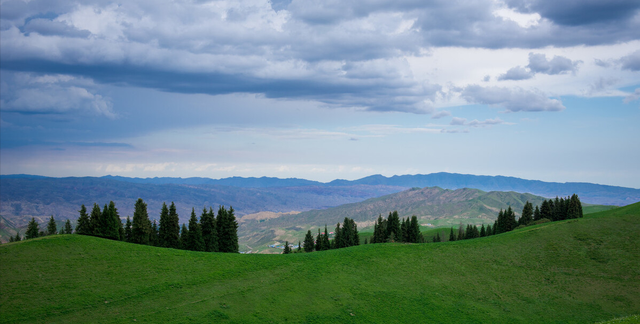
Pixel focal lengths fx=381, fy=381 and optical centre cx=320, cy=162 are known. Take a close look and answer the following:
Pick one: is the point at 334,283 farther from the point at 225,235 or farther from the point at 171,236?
the point at 171,236

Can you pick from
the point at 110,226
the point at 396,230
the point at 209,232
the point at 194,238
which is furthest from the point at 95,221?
the point at 396,230

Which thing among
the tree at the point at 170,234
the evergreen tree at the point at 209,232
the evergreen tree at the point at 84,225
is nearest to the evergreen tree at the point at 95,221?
the evergreen tree at the point at 84,225

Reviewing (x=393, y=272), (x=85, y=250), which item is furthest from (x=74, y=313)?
(x=393, y=272)

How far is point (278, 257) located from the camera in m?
66.2

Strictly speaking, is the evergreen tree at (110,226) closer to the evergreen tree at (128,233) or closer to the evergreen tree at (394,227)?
the evergreen tree at (128,233)

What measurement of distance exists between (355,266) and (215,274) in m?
22.2

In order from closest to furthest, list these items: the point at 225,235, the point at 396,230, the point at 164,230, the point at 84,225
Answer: the point at 84,225 → the point at 164,230 → the point at 225,235 → the point at 396,230

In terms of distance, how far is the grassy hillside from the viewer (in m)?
46.3

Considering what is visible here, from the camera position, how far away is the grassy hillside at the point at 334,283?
46.3 metres

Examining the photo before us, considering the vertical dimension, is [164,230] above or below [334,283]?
above

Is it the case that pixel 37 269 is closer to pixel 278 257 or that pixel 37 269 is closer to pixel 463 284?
pixel 278 257

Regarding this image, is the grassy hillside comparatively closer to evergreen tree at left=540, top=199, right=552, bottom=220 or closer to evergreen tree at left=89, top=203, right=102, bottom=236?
evergreen tree at left=89, top=203, right=102, bottom=236

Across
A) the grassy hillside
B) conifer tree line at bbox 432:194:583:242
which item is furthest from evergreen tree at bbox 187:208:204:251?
conifer tree line at bbox 432:194:583:242

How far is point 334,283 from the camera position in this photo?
185ft
